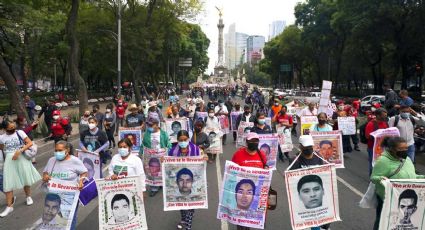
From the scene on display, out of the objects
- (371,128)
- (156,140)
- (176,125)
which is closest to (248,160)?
(156,140)

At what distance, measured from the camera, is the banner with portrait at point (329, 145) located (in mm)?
9812

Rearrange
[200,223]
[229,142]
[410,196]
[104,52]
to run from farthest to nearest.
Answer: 1. [104,52]
2. [229,142]
3. [200,223]
4. [410,196]

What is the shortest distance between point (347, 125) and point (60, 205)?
1010 centimetres

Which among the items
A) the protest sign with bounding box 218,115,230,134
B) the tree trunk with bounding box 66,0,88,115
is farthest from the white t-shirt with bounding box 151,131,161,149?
the tree trunk with bounding box 66,0,88,115

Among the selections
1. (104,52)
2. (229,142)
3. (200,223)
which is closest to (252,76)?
(104,52)

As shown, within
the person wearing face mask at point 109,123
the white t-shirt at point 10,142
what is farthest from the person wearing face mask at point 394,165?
the person wearing face mask at point 109,123

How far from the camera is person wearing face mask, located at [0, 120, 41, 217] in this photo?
800cm

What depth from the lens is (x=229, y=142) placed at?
17641 mm

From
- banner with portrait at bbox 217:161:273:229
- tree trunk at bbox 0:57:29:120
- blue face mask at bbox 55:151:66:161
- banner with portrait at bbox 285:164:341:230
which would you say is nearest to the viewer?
banner with portrait at bbox 285:164:341:230

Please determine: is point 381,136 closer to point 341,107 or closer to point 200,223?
point 200,223

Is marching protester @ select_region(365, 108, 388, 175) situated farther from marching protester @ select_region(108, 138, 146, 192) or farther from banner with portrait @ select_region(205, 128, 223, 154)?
marching protester @ select_region(108, 138, 146, 192)

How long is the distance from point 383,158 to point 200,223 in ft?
10.1

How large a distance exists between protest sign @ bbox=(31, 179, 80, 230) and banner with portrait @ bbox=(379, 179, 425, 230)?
3.70 m

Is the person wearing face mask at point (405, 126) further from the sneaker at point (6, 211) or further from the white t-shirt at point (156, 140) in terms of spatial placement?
the sneaker at point (6, 211)
